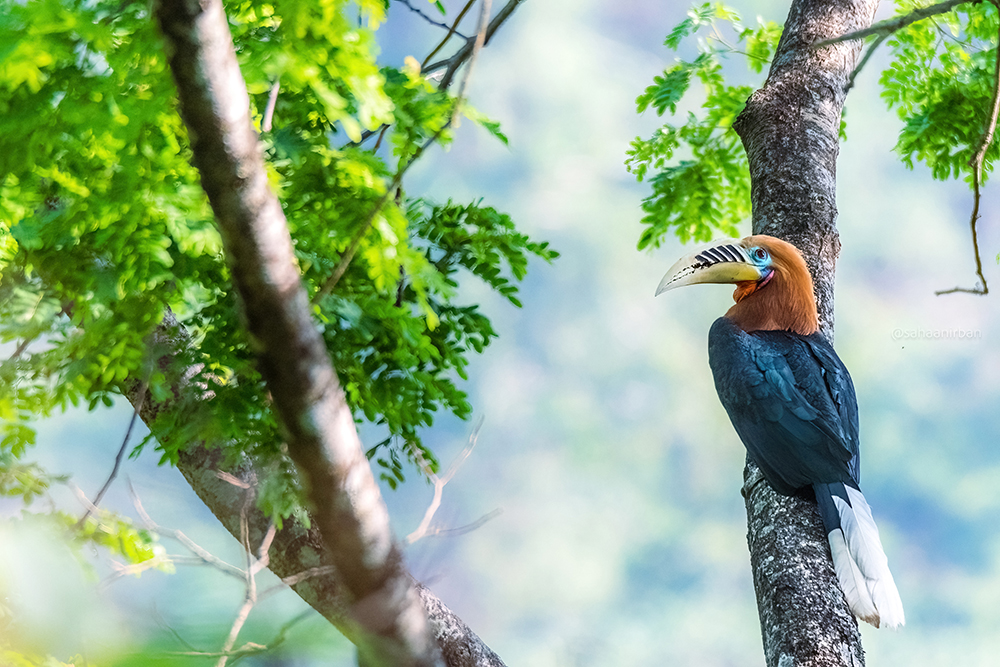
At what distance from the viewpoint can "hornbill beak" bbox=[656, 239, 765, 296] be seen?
7.98ft

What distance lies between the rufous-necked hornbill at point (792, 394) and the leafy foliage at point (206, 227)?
89 centimetres

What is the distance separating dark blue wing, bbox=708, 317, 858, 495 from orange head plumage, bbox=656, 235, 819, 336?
2.6 inches

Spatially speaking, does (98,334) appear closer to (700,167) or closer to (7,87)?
(7,87)

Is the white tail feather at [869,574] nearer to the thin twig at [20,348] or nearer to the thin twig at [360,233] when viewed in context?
the thin twig at [360,233]

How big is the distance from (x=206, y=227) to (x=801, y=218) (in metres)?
2.00

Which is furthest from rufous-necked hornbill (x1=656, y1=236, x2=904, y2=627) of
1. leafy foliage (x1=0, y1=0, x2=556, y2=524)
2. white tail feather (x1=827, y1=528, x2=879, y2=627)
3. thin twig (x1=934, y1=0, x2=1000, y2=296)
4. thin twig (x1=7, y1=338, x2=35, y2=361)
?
thin twig (x1=7, y1=338, x2=35, y2=361)

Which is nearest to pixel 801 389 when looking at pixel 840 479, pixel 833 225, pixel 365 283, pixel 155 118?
pixel 840 479

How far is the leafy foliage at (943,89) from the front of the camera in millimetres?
3307

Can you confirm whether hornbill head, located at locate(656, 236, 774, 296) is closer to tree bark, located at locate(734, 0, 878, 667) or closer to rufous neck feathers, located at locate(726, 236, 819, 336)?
rufous neck feathers, located at locate(726, 236, 819, 336)

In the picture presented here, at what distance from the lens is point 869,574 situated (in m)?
1.76

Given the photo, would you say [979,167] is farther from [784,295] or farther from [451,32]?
[451,32]

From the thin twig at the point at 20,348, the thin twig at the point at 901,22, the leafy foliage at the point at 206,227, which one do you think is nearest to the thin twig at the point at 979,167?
the thin twig at the point at 901,22

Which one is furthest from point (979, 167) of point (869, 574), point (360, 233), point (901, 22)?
point (360, 233)

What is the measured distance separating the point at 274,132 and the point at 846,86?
246cm
